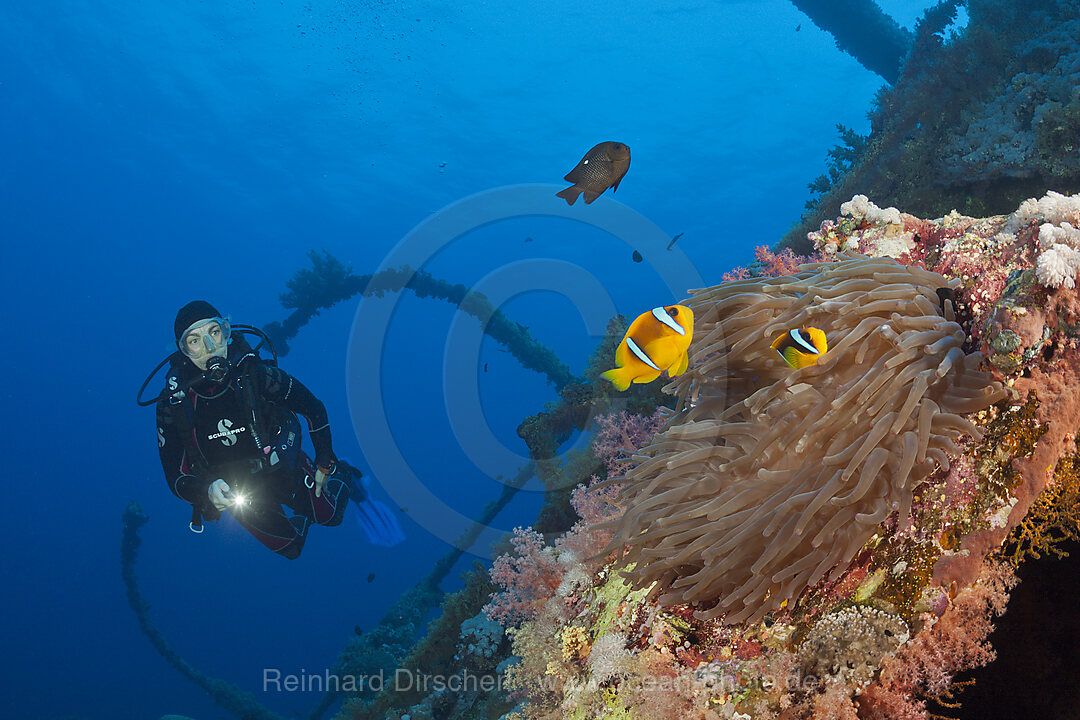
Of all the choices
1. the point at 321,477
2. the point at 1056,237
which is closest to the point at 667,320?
the point at 1056,237

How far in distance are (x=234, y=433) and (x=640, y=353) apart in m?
5.39

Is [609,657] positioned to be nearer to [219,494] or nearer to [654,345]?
[654,345]

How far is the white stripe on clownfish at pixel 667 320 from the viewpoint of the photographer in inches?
77.4

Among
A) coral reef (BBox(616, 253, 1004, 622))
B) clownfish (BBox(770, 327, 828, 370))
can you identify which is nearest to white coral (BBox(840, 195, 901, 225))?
coral reef (BBox(616, 253, 1004, 622))

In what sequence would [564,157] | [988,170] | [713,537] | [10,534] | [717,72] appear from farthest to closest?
1. [10,534]
2. [564,157]
3. [717,72]
4. [988,170]
5. [713,537]

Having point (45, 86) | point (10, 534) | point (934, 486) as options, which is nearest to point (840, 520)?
point (934, 486)

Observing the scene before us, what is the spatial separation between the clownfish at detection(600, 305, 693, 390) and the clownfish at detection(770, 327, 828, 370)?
36cm

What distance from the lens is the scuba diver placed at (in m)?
5.60

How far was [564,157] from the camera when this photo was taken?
44.6 meters

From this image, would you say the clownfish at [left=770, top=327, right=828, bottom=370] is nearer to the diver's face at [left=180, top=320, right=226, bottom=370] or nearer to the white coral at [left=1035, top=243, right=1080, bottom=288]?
the white coral at [left=1035, top=243, right=1080, bottom=288]

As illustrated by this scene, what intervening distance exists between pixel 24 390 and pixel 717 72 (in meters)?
83.7

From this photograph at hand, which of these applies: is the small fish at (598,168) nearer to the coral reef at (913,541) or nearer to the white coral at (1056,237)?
the coral reef at (913,541)

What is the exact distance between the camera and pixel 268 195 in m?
50.3

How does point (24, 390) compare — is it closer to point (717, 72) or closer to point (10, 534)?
point (10, 534)
